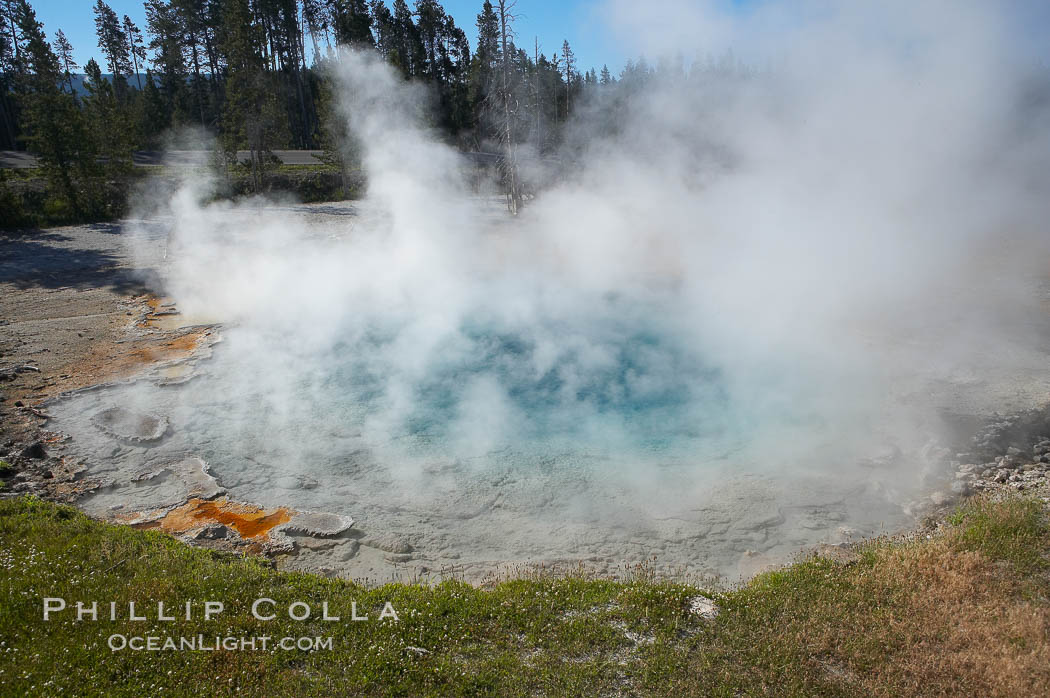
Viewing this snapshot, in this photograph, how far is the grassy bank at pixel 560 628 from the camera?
3.55 meters

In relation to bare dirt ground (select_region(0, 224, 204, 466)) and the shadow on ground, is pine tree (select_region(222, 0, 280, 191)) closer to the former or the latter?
the shadow on ground

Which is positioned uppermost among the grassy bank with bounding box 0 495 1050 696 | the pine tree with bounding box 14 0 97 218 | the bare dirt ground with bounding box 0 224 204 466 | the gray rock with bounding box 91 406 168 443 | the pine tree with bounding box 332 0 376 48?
the pine tree with bounding box 332 0 376 48

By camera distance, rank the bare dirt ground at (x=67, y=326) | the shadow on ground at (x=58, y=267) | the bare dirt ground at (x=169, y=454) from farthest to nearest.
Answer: the shadow on ground at (x=58, y=267), the bare dirt ground at (x=67, y=326), the bare dirt ground at (x=169, y=454)

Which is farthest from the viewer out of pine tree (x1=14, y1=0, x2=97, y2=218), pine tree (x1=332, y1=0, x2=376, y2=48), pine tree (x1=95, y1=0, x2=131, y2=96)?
pine tree (x1=95, y1=0, x2=131, y2=96)

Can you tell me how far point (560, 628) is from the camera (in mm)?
4051

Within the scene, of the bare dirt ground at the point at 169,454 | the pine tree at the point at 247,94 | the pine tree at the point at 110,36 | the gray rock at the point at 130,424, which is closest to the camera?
the bare dirt ground at the point at 169,454

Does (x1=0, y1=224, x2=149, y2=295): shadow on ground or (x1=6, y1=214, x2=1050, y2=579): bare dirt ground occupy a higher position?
(x1=0, y1=224, x2=149, y2=295): shadow on ground

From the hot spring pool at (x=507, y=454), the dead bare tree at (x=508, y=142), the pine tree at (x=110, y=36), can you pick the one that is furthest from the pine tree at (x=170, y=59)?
the hot spring pool at (x=507, y=454)

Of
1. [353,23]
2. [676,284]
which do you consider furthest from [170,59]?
[676,284]

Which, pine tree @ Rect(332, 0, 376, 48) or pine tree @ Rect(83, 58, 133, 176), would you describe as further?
pine tree @ Rect(332, 0, 376, 48)

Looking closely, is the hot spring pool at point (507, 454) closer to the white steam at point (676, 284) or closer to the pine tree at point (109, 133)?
the white steam at point (676, 284)

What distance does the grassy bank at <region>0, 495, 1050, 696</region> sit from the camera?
3551 mm

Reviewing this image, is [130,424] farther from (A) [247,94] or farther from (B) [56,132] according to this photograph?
(A) [247,94]

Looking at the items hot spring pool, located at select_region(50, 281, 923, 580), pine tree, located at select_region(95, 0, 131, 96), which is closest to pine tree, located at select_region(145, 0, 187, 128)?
pine tree, located at select_region(95, 0, 131, 96)
